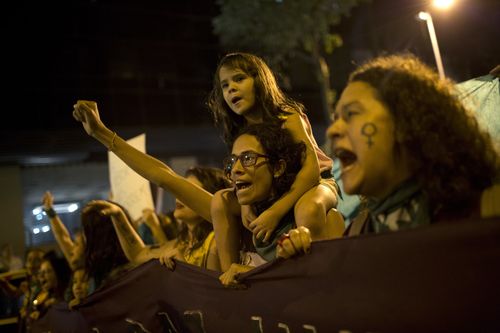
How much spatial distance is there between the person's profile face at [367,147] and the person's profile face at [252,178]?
789 mm

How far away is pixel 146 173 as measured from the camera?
312 centimetres

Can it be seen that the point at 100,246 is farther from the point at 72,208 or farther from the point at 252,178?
the point at 72,208

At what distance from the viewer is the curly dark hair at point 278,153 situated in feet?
8.82

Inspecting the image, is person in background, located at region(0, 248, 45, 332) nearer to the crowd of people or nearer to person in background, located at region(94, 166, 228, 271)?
the crowd of people

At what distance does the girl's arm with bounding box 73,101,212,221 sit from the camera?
312 centimetres

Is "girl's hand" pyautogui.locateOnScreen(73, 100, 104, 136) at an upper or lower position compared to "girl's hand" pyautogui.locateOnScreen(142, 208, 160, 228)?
upper

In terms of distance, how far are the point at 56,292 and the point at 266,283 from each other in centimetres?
416

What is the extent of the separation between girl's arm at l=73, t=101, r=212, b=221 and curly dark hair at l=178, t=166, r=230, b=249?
54cm

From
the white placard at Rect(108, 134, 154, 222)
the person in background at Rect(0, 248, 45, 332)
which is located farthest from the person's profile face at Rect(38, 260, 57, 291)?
the white placard at Rect(108, 134, 154, 222)

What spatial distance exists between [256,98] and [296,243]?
126 centimetres

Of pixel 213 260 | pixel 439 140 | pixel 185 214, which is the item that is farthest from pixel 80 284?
pixel 439 140

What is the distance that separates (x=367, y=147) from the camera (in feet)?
5.92

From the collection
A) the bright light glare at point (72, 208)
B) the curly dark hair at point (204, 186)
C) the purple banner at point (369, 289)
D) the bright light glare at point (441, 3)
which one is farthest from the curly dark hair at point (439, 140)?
the bright light glare at point (72, 208)

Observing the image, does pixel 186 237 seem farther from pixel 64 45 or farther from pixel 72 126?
pixel 64 45
